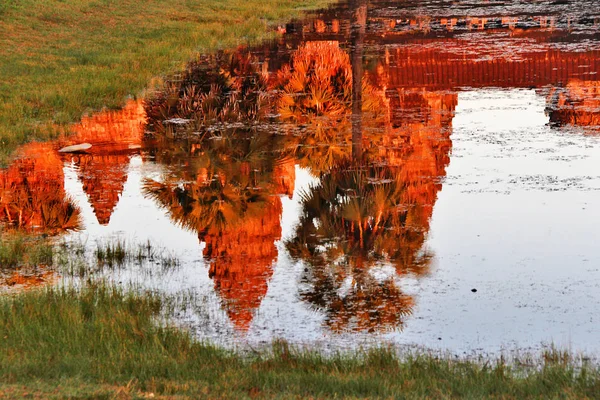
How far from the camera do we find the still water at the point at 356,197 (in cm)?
1005

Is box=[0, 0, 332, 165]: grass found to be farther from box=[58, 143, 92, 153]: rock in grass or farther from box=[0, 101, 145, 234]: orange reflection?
box=[58, 143, 92, 153]: rock in grass

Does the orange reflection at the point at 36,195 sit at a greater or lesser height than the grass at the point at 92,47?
lesser

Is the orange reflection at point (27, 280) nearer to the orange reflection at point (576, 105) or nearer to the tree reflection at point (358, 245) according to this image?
the tree reflection at point (358, 245)

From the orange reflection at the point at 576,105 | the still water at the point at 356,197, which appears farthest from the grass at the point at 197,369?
the orange reflection at the point at 576,105

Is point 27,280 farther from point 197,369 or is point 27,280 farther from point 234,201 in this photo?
point 234,201

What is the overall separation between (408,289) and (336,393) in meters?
3.34

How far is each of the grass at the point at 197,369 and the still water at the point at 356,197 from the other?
671mm

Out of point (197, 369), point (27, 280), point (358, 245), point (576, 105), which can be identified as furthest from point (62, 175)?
point (576, 105)

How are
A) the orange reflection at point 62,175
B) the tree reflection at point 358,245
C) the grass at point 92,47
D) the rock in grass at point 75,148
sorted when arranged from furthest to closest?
1. the grass at point 92,47
2. the rock in grass at point 75,148
3. the orange reflection at point 62,175
4. the tree reflection at point 358,245

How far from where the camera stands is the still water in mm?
10047

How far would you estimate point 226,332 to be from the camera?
31.6ft

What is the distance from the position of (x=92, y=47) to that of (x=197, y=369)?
2621 centimetres

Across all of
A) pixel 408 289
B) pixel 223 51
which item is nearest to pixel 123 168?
pixel 408 289

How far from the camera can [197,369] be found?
325 inches
